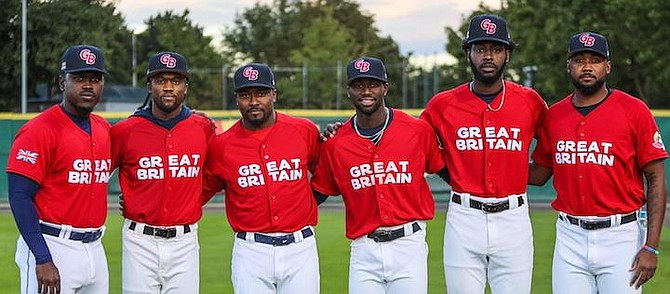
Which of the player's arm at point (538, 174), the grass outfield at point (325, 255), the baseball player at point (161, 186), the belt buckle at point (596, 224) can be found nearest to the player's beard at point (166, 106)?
A: the baseball player at point (161, 186)

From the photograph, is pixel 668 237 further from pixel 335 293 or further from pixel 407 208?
pixel 407 208

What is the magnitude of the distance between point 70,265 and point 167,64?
1536 millimetres

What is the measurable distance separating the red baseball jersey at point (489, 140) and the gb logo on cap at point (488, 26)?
1.50 feet

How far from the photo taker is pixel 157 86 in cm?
688

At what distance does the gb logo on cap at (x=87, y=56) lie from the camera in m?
6.50

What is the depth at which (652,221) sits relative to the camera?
21.4 feet

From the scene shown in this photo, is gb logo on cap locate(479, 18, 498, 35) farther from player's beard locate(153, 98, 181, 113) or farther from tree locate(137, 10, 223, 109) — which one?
tree locate(137, 10, 223, 109)

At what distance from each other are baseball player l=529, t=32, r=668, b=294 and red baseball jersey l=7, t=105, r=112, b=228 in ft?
10.3

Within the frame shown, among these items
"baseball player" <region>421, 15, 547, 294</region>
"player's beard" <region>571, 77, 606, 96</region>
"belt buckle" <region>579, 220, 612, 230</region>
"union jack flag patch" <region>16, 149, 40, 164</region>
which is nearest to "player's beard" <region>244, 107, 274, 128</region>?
"baseball player" <region>421, 15, 547, 294</region>

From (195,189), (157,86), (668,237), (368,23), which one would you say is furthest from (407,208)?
(368,23)

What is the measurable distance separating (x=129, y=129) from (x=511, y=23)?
129 feet

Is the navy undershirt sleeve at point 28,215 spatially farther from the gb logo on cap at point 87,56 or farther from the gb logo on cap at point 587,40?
the gb logo on cap at point 587,40

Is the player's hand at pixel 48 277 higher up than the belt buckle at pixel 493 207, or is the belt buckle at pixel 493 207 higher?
the belt buckle at pixel 493 207

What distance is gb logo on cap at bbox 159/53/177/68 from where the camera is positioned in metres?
6.83
